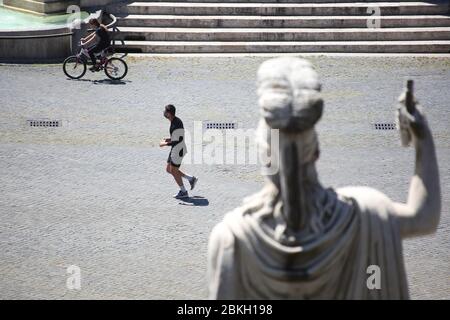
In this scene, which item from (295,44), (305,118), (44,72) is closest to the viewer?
Result: (305,118)

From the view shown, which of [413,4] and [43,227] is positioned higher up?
[413,4]

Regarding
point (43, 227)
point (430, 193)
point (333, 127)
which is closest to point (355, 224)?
point (430, 193)

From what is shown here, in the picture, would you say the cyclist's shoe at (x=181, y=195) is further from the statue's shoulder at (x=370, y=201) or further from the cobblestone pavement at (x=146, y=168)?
the statue's shoulder at (x=370, y=201)

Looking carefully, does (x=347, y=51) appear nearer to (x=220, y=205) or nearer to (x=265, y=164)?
(x=220, y=205)

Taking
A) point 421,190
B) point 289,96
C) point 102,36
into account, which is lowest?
point 421,190

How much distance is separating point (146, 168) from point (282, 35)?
1010cm

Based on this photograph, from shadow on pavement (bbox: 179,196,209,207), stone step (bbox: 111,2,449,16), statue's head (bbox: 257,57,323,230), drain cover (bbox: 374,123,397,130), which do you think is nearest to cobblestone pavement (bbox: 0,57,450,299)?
shadow on pavement (bbox: 179,196,209,207)

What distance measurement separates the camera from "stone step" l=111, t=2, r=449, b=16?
26.1 metres

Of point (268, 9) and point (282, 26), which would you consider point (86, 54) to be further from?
point (268, 9)

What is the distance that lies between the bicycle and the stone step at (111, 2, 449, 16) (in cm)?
414

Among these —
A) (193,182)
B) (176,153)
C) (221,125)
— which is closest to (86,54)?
(221,125)

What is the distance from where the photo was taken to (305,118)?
393 centimetres

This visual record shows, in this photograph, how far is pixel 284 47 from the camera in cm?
2438
